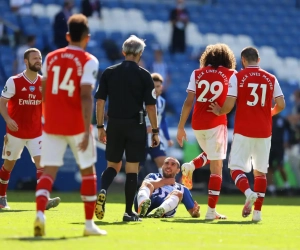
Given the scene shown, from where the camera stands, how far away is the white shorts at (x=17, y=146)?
41.7 ft

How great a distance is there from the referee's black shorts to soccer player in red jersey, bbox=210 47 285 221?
1.37 metres

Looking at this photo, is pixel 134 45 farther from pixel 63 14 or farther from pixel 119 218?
pixel 63 14

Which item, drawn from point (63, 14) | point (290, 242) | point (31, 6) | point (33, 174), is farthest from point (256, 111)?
point (31, 6)

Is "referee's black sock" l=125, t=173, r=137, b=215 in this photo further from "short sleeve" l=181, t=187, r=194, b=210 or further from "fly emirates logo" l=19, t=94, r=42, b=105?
"fly emirates logo" l=19, t=94, r=42, b=105

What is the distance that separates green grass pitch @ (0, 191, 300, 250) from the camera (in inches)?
301

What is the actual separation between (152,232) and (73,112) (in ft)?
5.07

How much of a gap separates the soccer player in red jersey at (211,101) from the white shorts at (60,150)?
122 inches

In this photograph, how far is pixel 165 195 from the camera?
11.4 m

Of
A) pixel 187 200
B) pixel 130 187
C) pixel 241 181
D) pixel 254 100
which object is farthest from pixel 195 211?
pixel 254 100

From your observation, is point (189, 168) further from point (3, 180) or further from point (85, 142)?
point (85, 142)

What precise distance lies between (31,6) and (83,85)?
17.7 m

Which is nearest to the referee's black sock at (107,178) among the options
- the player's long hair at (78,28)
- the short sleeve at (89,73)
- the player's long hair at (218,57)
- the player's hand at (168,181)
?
the player's hand at (168,181)

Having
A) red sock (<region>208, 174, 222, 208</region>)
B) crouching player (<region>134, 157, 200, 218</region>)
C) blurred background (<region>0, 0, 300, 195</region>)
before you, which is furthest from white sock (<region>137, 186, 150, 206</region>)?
blurred background (<region>0, 0, 300, 195</region>)

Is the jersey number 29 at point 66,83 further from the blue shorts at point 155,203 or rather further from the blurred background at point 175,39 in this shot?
the blurred background at point 175,39
